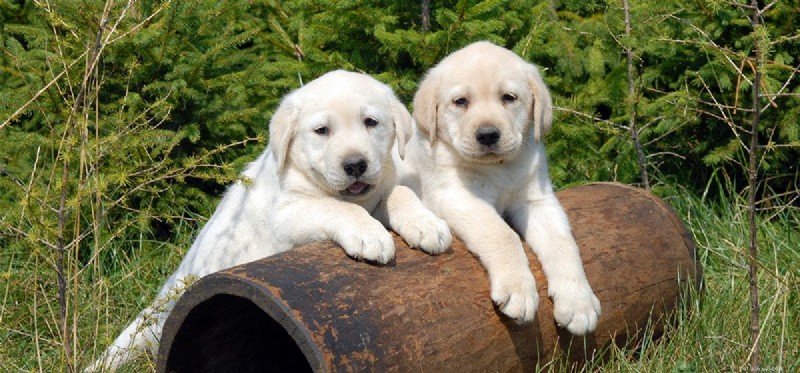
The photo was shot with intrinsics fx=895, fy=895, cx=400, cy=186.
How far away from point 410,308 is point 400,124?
1.24 m

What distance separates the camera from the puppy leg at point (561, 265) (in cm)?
393

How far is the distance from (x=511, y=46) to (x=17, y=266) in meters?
3.81

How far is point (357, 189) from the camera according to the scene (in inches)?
170

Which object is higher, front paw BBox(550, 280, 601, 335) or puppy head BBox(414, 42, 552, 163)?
puppy head BBox(414, 42, 552, 163)

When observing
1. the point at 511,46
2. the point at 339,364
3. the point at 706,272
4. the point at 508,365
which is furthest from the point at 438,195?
the point at 511,46

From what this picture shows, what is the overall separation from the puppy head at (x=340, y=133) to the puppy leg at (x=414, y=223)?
134 mm

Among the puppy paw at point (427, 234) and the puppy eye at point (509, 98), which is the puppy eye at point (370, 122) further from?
the puppy eye at point (509, 98)

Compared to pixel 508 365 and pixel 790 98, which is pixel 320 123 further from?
pixel 790 98

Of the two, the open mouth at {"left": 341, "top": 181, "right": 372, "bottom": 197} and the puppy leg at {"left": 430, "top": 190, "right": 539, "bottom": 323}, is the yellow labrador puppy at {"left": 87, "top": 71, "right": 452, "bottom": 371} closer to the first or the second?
the open mouth at {"left": 341, "top": 181, "right": 372, "bottom": 197}

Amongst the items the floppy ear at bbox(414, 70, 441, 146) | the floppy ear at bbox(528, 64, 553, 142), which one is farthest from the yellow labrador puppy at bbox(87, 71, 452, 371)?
the floppy ear at bbox(528, 64, 553, 142)

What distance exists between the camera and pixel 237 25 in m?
6.55

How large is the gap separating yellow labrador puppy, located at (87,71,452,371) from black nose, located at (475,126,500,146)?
1.30 feet

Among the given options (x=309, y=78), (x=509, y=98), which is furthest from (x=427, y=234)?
(x=309, y=78)

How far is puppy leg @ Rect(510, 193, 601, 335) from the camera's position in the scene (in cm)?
393
